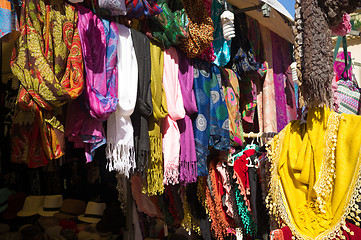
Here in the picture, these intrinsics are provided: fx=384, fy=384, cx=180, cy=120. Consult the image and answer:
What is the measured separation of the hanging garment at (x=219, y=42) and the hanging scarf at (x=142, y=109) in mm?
1072

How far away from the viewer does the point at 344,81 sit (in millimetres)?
4586

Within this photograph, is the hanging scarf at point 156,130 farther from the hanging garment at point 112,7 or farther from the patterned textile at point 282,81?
the patterned textile at point 282,81

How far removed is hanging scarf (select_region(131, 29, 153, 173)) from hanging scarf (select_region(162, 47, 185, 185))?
228 mm

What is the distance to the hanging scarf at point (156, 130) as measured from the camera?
266 cm

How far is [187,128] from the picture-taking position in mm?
2971

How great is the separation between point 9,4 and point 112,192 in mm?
2708

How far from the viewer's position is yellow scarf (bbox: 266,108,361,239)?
2.25 metres

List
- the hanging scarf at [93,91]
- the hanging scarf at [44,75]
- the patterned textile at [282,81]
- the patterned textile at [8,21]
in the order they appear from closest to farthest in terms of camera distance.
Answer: the patterned textile at [8,21], the hanging scarf at [44,75], the hanging scarf at [93,91], the patterned textile at [282,81]

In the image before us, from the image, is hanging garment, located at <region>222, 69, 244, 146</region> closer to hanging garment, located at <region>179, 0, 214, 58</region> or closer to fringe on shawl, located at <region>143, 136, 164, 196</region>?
hanging garment, located at <region>179, 0, 214, 58</region>

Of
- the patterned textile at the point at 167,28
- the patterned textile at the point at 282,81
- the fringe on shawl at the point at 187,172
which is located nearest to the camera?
the patterned textile at the point at 167,28

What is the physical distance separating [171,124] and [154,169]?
378 mm

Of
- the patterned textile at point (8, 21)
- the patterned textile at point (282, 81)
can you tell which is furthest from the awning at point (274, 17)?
the patterned textile at point (8, 21)

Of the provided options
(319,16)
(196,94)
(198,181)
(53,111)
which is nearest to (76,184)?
(198,181)

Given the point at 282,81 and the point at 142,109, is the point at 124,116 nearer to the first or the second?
the point at 142,109
